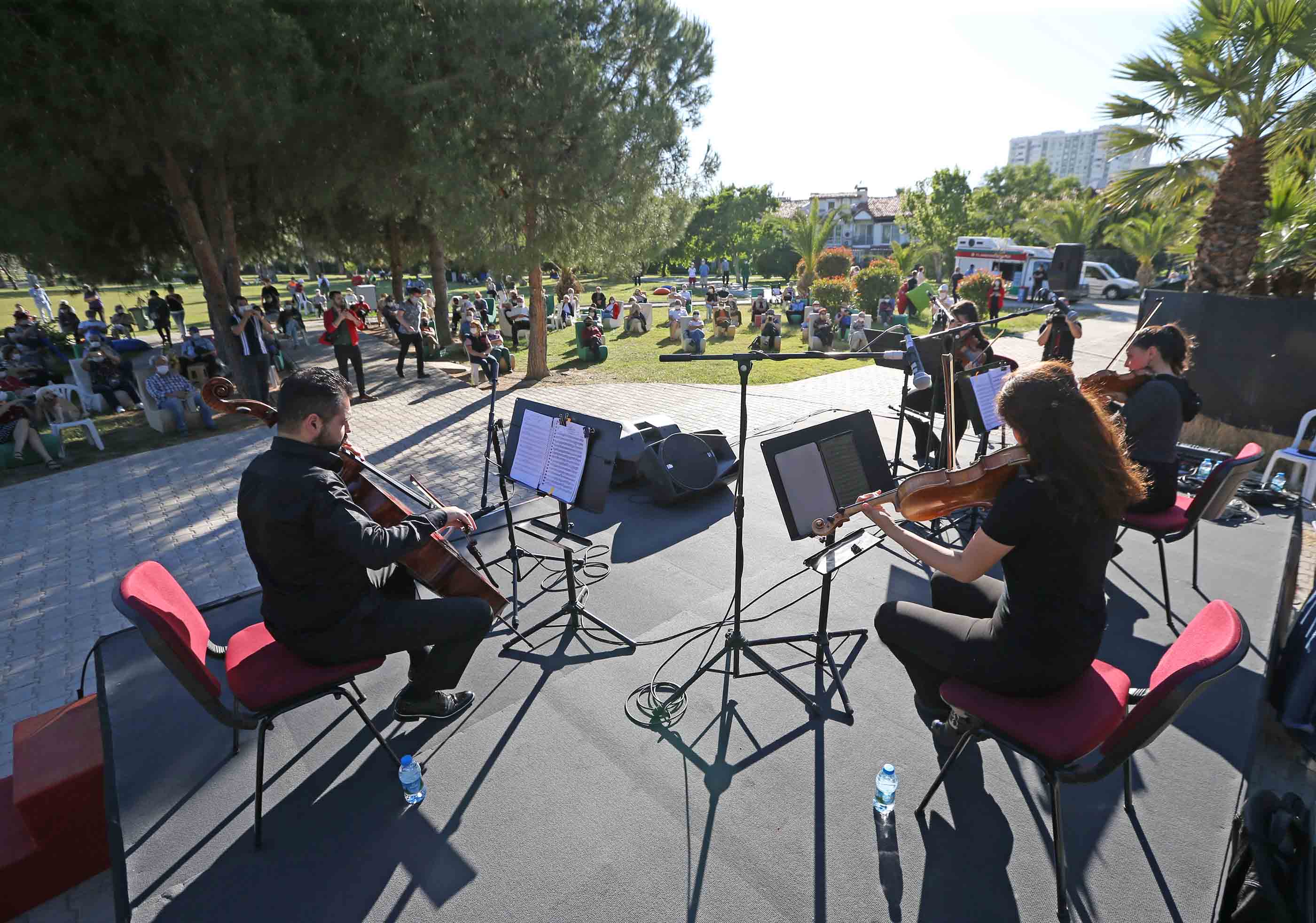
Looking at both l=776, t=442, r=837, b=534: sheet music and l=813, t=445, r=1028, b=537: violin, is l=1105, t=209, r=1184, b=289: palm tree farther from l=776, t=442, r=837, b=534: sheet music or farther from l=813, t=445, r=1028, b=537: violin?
l=813, t=445, r=1028, b=537: violin

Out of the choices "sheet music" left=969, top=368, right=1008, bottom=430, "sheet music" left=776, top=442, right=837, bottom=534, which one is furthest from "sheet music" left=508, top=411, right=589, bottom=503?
"sheet music" left=969, top=368, right=1008, bottom=430

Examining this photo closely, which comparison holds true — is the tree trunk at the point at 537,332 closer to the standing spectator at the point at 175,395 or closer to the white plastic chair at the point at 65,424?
the standing spectator at the point at 175,395

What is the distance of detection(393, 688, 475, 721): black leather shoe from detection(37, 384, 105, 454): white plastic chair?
817 centimetres

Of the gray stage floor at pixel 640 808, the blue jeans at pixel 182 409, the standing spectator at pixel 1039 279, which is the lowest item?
the gray stage floor at pixel 640 808

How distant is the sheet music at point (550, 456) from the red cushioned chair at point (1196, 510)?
332 centimetres

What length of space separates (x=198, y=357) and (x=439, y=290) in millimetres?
6799

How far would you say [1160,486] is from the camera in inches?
155

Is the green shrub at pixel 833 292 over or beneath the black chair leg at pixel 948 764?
over

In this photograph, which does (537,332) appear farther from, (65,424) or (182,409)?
(65,424)

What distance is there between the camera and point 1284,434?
23.8 ft

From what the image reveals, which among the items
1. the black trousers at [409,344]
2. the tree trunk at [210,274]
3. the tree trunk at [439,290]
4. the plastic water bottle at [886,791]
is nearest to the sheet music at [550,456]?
the plastic water bottle at [886,791]

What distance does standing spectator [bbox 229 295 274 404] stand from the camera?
1012 centimetres

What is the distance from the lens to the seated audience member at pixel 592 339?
14289 mm

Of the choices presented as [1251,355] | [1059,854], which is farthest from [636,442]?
[1251,355]
